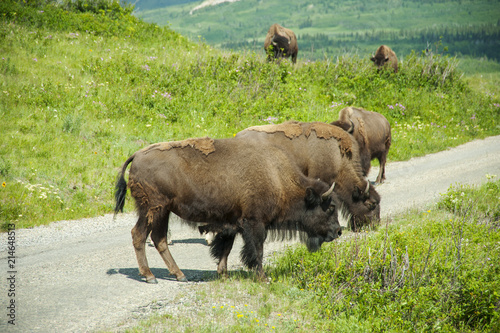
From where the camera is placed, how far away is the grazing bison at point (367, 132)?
1109 cm

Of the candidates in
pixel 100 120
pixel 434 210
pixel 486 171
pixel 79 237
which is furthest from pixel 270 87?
pixel 79 237

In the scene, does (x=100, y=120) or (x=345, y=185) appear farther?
(x=100, y=120)

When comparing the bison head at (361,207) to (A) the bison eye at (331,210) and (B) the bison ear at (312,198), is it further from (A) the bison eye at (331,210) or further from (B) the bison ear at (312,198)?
Result: (B) the bison ear at (312,198)

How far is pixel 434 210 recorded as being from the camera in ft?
31.5

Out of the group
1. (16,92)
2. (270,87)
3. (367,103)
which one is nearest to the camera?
(16,92)

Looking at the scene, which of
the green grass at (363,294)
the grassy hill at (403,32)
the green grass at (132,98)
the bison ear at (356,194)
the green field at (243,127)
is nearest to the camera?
the green grass at (363,294)

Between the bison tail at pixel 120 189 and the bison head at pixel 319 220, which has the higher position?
the bison tail at pixel 120 189

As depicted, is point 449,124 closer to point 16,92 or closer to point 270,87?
point 270,87

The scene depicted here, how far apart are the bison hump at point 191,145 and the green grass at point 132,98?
384 cm

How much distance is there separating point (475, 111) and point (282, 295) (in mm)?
19083

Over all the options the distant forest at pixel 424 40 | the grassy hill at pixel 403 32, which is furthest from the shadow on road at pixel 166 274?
the grassy hill at pixel 403 32

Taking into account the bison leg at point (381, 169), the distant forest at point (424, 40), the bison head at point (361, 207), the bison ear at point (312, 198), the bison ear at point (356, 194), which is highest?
the bison ear at point (312, 198)

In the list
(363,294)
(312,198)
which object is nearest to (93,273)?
(312,198)

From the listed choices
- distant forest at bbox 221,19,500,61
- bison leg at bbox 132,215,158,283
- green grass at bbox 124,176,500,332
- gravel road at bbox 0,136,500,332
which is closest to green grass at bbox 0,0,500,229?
gravel road at bbox 0,136,500,332
